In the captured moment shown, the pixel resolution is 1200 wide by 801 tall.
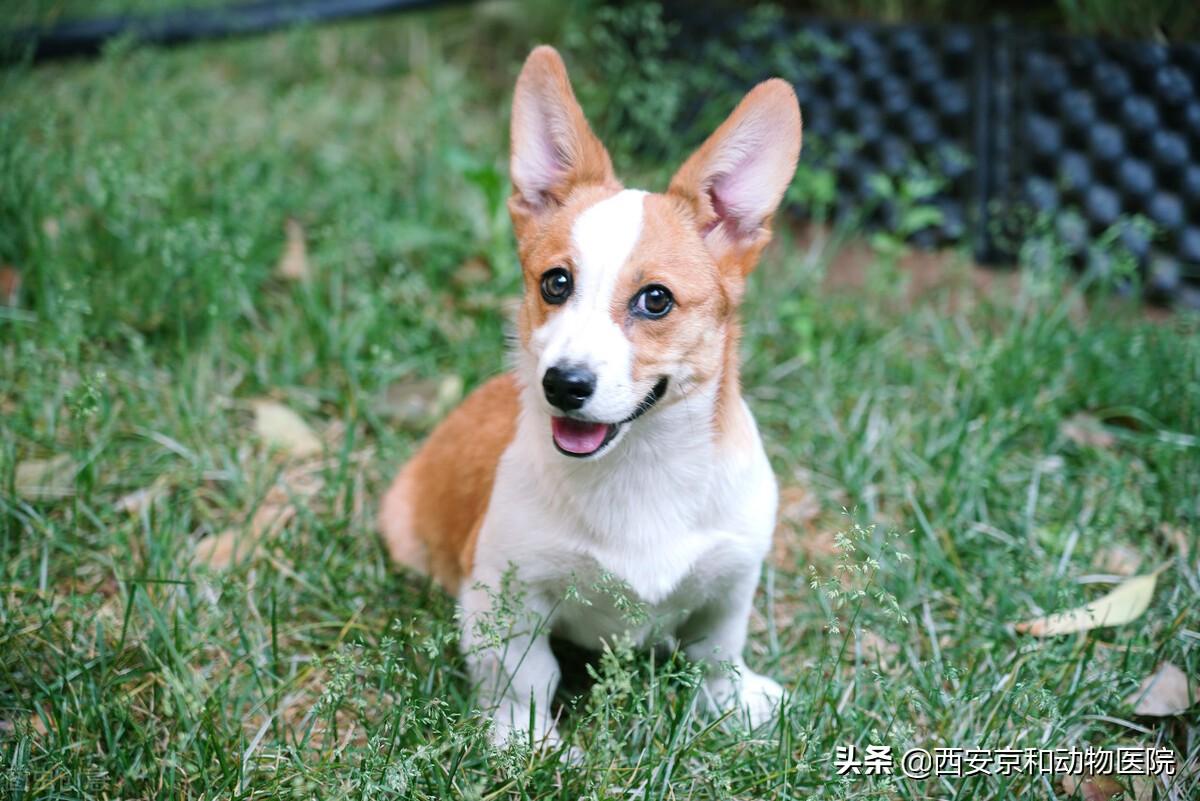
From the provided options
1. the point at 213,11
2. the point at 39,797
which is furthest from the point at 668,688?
the point at 213,11

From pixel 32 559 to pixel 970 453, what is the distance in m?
2.88

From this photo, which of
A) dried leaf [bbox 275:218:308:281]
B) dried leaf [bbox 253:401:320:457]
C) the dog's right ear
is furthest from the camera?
dried leaf [bbox 275:218:308:281]

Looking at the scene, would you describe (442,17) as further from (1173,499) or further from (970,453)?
(1173,499)

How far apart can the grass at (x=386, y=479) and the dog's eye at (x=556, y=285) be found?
804 mm

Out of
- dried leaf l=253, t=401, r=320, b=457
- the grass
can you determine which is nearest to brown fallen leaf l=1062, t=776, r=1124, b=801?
the grass

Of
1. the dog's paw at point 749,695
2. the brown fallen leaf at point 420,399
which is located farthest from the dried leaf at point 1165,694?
the brown fallen leaf at point 420,399

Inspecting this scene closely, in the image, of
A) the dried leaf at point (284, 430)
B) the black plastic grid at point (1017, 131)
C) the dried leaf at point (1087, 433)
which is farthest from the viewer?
the black plastic grid at point (1017, 131)

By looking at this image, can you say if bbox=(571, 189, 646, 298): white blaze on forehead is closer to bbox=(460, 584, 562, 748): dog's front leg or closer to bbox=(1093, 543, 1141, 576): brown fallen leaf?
bbox=(460, 584, 562, 748): dog's front leg

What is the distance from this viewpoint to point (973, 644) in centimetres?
297

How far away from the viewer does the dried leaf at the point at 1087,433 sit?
371 cm

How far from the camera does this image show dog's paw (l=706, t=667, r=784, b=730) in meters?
2.65

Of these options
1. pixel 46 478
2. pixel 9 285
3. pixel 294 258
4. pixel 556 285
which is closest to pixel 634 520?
pixel 556 285

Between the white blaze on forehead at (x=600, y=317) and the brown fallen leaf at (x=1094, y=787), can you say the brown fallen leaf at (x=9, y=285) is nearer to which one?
the white blaze on forehead at (x=600, y=317)

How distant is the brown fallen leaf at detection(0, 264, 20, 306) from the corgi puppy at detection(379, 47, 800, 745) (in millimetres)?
2171
